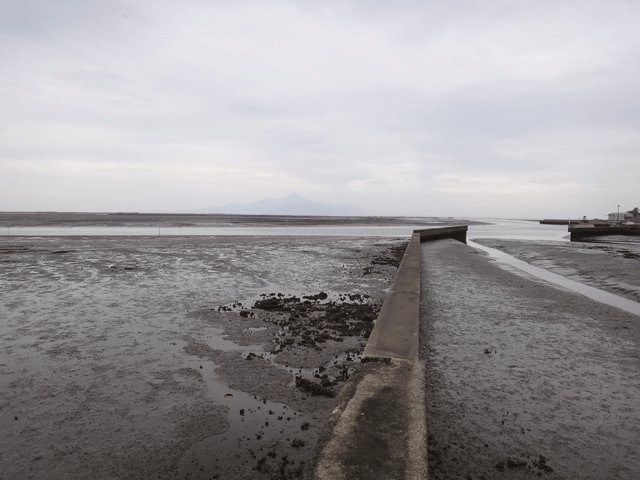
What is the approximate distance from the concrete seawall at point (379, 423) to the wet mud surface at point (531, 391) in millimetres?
399

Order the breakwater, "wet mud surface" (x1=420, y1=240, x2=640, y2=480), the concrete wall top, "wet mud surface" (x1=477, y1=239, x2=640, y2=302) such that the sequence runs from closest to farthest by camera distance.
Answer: "wet mud surface" (x1=420, y1=240, x2=640, y2=480), the concrete wall top, "wet mud surface" (x1=477, y1=239, x2=640, y2=302), the breakwater

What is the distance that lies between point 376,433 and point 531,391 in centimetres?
252

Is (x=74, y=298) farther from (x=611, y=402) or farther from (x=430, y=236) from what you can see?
(x=430, y=236)

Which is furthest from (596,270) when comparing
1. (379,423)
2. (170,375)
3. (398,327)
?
(170,375)

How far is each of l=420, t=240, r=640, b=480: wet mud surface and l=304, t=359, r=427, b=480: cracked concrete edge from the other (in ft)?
1.32

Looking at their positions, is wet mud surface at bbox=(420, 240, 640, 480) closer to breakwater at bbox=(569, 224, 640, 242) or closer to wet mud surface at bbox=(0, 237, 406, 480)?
wet mud surface at bbox=(0, 237, 406, 480)

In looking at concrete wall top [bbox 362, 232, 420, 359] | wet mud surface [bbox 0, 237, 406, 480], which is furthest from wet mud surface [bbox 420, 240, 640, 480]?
wet mud surface [bbox 0, 237, 406, 480]

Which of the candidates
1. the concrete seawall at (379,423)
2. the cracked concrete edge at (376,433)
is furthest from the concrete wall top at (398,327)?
the cracked concrete edge at (376,433)

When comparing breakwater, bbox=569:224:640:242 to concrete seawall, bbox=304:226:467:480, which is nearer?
concrete seawall, bbox=304:226:467:480

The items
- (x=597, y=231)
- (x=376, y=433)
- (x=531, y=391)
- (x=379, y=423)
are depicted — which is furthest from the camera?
(x=597, y=231)

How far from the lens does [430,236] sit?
110ft

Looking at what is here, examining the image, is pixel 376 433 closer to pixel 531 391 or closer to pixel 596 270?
pixel 531 391

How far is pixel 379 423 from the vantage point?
9.22ft

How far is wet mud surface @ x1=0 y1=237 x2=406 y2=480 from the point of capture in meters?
2.99
